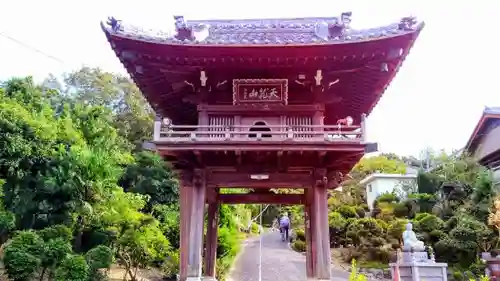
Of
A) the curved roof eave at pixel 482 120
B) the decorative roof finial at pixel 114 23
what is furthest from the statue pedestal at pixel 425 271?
the curved roof eave at pixel 482 120

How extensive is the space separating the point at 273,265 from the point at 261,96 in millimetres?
13972

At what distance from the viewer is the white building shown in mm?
32906

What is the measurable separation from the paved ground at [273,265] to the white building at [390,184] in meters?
10.1

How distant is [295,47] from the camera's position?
367 inches

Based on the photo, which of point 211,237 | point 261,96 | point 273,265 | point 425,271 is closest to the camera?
point 261,96

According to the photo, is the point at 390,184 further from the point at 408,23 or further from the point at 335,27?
the point at 408,23

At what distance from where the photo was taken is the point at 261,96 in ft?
34.7

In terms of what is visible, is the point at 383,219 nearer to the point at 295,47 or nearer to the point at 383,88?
the point at 383,88

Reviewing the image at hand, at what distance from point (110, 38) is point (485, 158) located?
3262 cm

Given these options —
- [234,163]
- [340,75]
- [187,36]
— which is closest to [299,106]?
[340,75]

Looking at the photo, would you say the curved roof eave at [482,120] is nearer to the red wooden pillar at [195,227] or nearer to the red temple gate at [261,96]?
the red temple gate at [261,96]

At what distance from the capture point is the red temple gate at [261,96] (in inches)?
369

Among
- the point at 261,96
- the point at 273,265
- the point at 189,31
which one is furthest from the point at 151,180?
the point at 261,96

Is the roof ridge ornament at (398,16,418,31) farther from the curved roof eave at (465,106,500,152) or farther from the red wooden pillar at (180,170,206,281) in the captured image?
the curved roof eave at (465,106,500,152)
